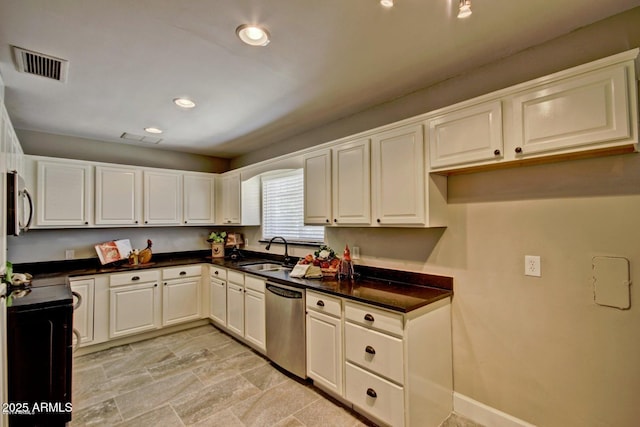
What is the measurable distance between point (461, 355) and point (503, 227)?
39.4 inches

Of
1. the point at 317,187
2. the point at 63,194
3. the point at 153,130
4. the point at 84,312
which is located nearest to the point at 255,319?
the point at 317,187

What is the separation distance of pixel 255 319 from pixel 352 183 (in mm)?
1812

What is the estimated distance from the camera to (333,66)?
7.21 ft

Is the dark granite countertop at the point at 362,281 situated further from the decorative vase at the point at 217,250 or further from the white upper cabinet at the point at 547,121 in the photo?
the white upper cabinet at the point at 547,121

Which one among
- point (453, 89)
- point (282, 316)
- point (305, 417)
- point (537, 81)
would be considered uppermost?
point (453, 89)

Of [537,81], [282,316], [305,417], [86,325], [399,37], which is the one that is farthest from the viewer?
[86,325]

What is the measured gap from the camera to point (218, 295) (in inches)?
156

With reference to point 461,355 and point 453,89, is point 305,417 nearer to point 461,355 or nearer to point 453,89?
point 461,355

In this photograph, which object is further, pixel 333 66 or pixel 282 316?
pixel 282 316

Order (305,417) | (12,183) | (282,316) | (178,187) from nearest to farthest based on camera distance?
1. (12,183)
2. (305,417)
3. (282,316)
4. (178,187)

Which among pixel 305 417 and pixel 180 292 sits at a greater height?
pixel 180 292

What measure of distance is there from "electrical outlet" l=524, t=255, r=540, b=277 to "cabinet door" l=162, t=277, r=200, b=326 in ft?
12.4

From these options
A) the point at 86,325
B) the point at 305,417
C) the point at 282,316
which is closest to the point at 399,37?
the point at 282,316

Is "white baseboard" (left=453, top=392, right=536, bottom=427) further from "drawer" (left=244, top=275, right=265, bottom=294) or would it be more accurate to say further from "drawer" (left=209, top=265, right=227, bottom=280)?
"drawer" (left=209, top=265, right=227, bottom=280)
